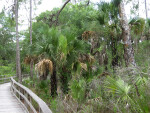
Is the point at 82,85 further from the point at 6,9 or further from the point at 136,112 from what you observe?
the point at 6,9

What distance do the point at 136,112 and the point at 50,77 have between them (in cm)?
672

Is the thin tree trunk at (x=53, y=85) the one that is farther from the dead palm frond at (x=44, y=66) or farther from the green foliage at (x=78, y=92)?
the green foliage at (x=78, y=92)

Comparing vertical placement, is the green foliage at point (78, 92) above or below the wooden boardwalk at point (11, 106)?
above

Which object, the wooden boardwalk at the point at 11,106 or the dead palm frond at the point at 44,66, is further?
the dead palm frond at the point at 44,66

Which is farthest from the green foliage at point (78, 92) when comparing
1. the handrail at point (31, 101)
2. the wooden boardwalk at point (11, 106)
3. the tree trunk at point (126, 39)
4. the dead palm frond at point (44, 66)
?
the tree trunk at point (126, 39)

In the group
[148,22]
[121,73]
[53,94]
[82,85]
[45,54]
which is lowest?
Result: [53,94]

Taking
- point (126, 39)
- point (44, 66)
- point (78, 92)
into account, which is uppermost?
point (126, 39)

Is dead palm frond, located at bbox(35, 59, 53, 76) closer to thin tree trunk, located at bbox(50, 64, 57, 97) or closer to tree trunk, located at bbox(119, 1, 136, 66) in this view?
thin tree trunk, located at bbox(50, 64, 57, 97)

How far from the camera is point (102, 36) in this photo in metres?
11.5

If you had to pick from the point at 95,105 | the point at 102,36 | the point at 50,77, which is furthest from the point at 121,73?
the point at 102,36

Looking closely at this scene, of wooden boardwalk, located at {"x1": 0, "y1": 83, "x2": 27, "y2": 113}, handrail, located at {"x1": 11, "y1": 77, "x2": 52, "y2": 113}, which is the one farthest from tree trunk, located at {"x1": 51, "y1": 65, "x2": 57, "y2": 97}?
handrail, located at {"x1": 11, "y1": 77, "x2": 52, "y2": 113}

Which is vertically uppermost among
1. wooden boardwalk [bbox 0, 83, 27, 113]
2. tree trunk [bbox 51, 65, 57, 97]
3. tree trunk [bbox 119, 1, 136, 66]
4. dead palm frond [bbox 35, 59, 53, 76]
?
tree trunk [bbox 119, 1, 136, 66]

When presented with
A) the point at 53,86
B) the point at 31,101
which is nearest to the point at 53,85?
the point at 53,86

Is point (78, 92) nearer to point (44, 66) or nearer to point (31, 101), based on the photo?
point (31, 101)
